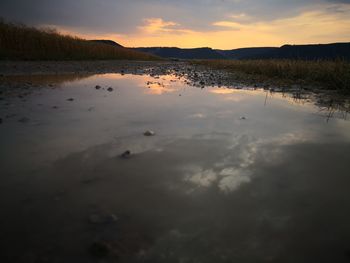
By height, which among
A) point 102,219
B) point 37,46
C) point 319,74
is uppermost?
point 37,46

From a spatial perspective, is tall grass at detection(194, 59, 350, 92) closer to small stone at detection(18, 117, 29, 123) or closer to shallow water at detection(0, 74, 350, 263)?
shallow water at detection(0, 74, 350, 263)

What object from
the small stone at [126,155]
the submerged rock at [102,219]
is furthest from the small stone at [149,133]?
the submerged rock at [102,219]

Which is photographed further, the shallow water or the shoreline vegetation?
the shoreline vegetation

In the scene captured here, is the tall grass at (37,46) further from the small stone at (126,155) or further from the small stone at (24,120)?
the small stone at (126,155)

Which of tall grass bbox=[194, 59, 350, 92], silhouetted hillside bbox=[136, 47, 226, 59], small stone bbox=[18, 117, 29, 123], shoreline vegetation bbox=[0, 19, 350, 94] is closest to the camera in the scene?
small stone bbox=[18, 117, 29, 123]

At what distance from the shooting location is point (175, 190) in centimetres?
171

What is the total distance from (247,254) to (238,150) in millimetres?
1300

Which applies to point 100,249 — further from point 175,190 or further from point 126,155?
point 126,155

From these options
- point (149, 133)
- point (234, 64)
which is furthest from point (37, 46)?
point (149, 133)

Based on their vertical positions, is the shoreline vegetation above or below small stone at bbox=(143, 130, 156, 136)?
above

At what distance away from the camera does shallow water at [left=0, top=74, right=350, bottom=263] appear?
121 cm

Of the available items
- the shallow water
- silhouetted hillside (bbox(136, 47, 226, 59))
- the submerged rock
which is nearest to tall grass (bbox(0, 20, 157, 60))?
the shallow water

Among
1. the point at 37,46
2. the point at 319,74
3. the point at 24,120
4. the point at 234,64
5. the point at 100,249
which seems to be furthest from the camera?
the point at 234,64

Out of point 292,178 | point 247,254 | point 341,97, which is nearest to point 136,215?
point 247,254
